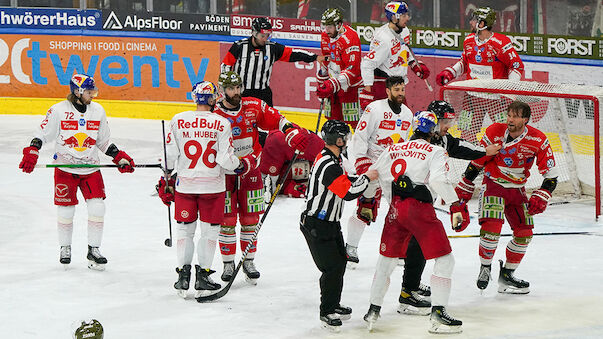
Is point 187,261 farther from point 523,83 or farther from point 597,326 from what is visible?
point 523,83

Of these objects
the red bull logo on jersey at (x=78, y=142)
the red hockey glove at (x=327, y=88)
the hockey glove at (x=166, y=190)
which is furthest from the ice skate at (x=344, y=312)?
the red hockey glove at (x=327, y=88)

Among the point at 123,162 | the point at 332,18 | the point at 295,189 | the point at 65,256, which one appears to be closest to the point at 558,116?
the point at 332,18

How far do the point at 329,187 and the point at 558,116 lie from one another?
4.75 meters

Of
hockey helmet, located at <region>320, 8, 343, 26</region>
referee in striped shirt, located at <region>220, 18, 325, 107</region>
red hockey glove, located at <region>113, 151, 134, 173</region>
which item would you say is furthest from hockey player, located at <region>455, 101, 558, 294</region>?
hockey helmet, located at <region>320, 8, 343, 26</region>

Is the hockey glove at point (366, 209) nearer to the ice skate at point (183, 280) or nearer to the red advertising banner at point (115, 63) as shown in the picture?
the ice skate at point (183, 280)

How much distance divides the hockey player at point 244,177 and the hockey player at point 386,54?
9.62 ft

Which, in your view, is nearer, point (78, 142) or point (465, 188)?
point (465, 188)

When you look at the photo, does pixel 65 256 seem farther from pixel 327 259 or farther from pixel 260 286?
pixel 327 259

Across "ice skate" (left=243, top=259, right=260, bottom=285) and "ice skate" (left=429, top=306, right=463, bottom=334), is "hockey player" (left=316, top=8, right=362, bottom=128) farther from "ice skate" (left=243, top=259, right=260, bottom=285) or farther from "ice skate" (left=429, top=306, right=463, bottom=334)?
"ice skate" (left=429, top=306, right=463, bottom=334)

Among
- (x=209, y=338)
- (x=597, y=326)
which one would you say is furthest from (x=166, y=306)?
(x=597, y=326)

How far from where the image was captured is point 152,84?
14.1 meters

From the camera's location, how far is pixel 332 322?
21.4 ft

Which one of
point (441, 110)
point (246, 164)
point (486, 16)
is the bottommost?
point (246, 164)

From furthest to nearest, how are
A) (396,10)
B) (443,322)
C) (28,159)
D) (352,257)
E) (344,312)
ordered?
(396,10)
(352,257)
(28,159)
(344,312)
(443,322)
